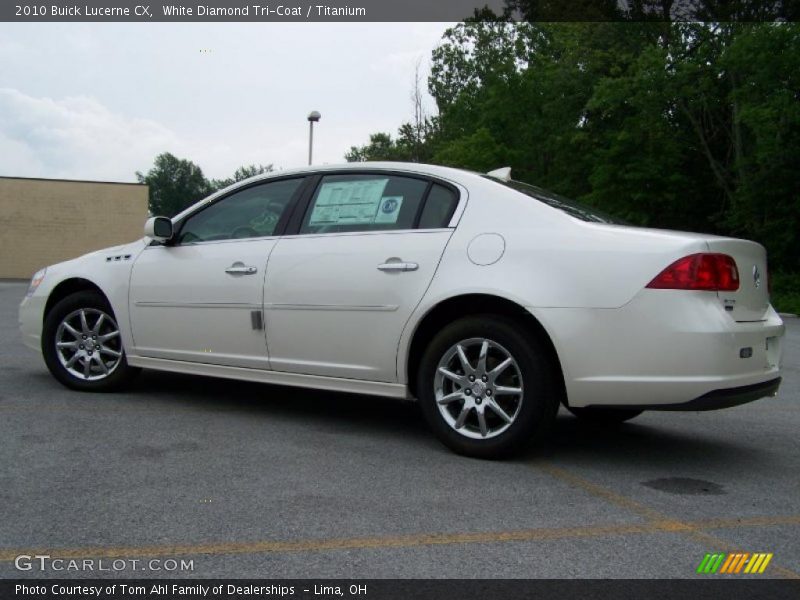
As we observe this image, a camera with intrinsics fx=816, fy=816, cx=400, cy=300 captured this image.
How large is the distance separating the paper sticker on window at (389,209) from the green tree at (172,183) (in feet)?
404

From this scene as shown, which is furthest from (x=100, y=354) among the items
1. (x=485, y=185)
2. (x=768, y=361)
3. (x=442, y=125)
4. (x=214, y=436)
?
(x=442, y=125)

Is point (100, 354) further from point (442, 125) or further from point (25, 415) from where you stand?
point (442, 125)

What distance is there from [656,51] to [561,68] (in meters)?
6.49

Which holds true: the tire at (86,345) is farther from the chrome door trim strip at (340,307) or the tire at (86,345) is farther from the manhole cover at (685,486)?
the manhole cover at (685,486)

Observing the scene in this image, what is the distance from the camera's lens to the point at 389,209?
4844 mm

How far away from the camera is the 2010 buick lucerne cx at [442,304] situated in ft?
12.9

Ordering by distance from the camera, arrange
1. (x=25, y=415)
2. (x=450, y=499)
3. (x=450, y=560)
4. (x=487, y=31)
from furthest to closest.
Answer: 1. (x=487, y=31)
2. (x=25, y=415)
3. (x=450, y=499)
4. (x=450, y=560)

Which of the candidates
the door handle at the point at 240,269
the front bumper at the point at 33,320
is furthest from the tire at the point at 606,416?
the front bumper at the point at 33,320

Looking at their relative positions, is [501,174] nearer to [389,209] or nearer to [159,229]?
[389,209]

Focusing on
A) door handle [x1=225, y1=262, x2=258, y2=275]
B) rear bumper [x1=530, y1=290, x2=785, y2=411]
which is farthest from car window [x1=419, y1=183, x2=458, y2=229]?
door handle [x1=225, y1=262, x2=258, y2=275]

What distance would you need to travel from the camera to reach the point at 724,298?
3990 mm

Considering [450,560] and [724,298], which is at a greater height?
[724,298]

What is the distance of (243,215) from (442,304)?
1770 millimetres

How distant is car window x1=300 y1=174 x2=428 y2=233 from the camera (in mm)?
4797
